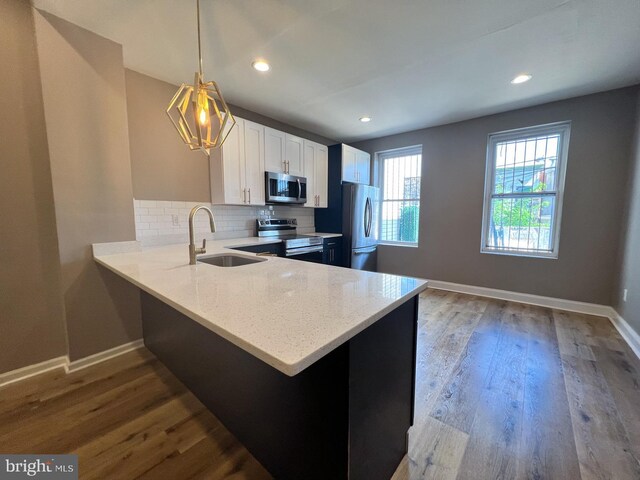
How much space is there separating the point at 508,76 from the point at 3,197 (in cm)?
426

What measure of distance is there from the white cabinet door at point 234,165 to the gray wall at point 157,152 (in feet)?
1.08

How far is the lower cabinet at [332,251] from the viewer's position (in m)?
3.77

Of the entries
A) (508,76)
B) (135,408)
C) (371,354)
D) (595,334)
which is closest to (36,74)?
(135,408)

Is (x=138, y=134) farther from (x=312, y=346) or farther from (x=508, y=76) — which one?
(x=508, y=76)

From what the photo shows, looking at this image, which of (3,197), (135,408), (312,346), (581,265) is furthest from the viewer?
(581,265)

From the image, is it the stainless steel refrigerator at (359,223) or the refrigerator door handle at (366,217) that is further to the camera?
the refrigerator door handle at (366,217)

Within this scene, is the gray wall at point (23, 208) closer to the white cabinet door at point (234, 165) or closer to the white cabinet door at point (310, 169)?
the white cabinet door at point (234, 165)

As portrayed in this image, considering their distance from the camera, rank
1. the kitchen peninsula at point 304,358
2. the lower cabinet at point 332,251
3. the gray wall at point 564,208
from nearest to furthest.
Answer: the kitchen peninsula at point 304,358, the gray wall at point 564,208, the lower cabinet at point 332,251

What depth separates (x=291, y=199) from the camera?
11.6 ft

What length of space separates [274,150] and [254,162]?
1.23ft

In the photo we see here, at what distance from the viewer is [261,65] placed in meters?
2.32

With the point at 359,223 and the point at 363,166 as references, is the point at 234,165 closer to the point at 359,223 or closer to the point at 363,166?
the point at 359,223

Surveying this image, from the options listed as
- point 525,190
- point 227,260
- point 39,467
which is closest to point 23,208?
point 227,260

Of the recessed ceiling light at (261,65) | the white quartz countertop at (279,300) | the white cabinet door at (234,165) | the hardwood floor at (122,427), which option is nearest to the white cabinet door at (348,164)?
the white cabinet door at (234,165)
